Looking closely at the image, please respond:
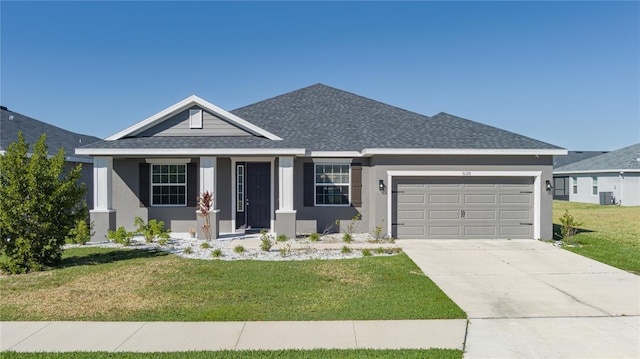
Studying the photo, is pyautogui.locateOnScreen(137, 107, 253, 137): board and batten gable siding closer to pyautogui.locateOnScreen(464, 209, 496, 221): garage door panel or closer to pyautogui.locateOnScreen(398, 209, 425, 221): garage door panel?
pyautogui.locateOnScreen(398, 209, 425, 221): garage door panel

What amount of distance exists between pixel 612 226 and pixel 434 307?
15651 millimetres

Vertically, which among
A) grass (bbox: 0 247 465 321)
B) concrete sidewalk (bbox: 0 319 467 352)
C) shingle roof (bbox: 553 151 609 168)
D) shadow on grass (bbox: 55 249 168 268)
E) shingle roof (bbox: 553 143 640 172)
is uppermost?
shingle roof (bbox: 553 151 609 168)

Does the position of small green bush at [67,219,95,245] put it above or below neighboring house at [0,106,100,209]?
below

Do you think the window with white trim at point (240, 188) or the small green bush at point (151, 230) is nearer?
the small green bush at point (151, 230)

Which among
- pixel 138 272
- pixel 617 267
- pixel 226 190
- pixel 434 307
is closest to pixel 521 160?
pixel 617 267

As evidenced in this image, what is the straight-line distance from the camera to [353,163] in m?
14.8

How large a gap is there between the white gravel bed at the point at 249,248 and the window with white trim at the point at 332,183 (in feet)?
4.77

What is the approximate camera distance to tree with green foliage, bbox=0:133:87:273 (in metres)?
8.84

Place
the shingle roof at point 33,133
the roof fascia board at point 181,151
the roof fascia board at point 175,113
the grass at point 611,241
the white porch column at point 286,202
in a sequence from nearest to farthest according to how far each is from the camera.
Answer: the grass at point 611,241 < the roof fascia board at point 181,151 < the white porch column at point 286,202 < the roof fascia board at point 175,113 < the shingle roof at point 33,133

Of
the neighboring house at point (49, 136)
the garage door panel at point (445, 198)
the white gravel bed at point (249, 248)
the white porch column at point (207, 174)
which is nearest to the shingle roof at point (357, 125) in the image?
the garage door panel at point (445, 198)

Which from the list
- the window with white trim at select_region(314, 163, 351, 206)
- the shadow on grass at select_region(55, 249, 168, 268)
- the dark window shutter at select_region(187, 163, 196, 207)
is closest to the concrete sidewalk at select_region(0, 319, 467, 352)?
the shadow on grass at select_region(55, 249, 168, 268)

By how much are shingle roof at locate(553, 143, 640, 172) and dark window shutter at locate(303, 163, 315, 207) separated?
27.0 meters

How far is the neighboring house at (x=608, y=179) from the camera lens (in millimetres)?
29594

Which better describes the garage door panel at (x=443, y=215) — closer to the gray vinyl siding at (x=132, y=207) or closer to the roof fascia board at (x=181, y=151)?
the roof fascia board at (x=181, y=151)
